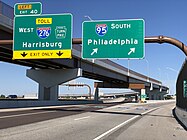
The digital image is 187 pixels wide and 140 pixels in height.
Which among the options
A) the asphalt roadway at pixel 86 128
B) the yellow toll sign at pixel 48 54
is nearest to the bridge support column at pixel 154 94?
the yellow toll sign at pixel 48 54

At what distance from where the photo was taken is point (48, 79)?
56031mm

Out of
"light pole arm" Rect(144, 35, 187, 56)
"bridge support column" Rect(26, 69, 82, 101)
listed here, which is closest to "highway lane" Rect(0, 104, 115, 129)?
"light pole arm" Rect(144, 35, 187, 56)

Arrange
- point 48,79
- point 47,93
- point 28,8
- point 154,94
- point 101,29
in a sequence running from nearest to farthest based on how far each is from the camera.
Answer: point 101,29, point 28,8, point 48,79, point 47,93, point 154,94

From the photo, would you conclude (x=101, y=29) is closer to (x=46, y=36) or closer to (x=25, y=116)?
(x=46, y=36)

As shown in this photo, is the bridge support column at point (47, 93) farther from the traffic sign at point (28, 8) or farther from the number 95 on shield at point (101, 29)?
the number 95 on shield at point (101, 29)

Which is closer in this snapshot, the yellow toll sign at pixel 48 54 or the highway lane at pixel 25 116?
the highway lane at pixel 25 116

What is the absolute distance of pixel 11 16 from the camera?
30.8 m

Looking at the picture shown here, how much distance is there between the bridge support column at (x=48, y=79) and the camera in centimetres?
5483

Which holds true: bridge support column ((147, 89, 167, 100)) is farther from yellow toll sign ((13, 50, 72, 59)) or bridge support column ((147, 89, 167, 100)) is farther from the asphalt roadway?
the asphalt roadway

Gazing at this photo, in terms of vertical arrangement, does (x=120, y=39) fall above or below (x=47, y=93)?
above

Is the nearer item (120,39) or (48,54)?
(120,39)

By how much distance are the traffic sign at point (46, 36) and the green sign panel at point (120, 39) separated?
8.68 feet

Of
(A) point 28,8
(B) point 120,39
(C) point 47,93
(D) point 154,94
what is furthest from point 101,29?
(D) point 154,94

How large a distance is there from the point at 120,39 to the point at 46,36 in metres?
5.92
